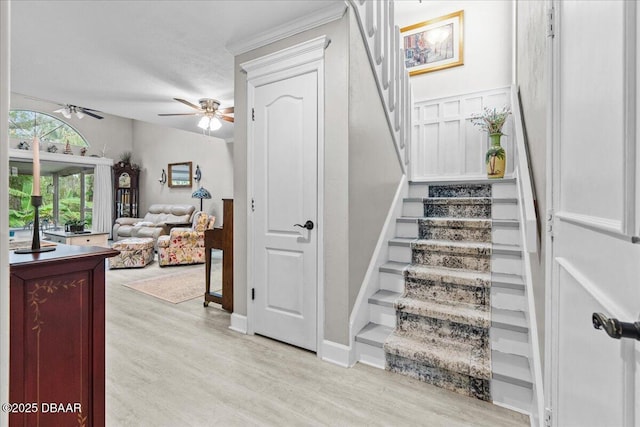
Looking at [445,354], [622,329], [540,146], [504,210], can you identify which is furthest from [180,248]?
[622,329]

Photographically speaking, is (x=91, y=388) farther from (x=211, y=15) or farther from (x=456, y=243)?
(x=456, y=243)

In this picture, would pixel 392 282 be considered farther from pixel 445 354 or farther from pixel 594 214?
pixel 594 214

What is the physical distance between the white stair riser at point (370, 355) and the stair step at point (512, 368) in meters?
0.67

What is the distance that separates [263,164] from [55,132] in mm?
8737

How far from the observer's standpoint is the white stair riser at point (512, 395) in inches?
66.3

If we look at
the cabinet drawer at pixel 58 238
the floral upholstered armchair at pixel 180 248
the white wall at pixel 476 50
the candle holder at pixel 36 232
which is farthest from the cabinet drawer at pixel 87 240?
the white wall at pixel 476 50

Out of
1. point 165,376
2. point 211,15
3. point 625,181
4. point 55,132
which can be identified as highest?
point 55,132

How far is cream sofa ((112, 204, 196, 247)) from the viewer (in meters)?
7.13

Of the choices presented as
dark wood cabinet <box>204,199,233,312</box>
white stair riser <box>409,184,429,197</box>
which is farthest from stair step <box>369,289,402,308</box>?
dark wood cabinet <box>204,199,233,312</box>

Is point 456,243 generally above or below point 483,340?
above

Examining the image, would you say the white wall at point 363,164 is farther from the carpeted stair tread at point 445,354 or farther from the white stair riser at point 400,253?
the carpeted stair tread at point 445,354

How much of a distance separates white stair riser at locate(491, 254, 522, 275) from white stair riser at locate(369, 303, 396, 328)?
0.82m

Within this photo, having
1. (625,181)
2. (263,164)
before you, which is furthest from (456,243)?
(625,181)

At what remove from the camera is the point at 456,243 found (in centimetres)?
260
